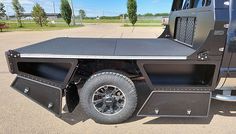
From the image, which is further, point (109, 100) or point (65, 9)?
point (65, 9)

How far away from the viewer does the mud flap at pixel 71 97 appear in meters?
3.36

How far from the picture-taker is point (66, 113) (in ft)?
12.1

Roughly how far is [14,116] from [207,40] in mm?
3187

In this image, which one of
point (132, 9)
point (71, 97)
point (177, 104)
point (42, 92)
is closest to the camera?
point (177, 104)

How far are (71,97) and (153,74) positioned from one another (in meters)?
1.36

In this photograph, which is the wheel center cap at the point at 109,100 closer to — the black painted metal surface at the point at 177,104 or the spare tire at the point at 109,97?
the spare tire at the point at 109,97

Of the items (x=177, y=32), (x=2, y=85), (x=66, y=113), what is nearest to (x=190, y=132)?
(x=66, y=113)

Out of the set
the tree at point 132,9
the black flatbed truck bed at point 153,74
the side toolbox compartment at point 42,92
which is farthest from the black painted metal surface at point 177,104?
the tree at point 132,9

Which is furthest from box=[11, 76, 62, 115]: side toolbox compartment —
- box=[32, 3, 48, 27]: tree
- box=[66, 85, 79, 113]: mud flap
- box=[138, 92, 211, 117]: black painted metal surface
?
box=[32, 3, 48, 27]: tree

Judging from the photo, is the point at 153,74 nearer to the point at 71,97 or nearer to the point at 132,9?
the point at 71,97

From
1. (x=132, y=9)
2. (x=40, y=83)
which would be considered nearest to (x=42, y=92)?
(x=40, y=83)

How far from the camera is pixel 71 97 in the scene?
137 inches

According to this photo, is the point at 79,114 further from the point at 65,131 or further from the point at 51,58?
the point at 51,58

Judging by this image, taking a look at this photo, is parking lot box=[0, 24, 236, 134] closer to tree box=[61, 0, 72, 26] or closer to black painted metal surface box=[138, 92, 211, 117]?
black painted metal surface box=[138, 92, 211, 117]
